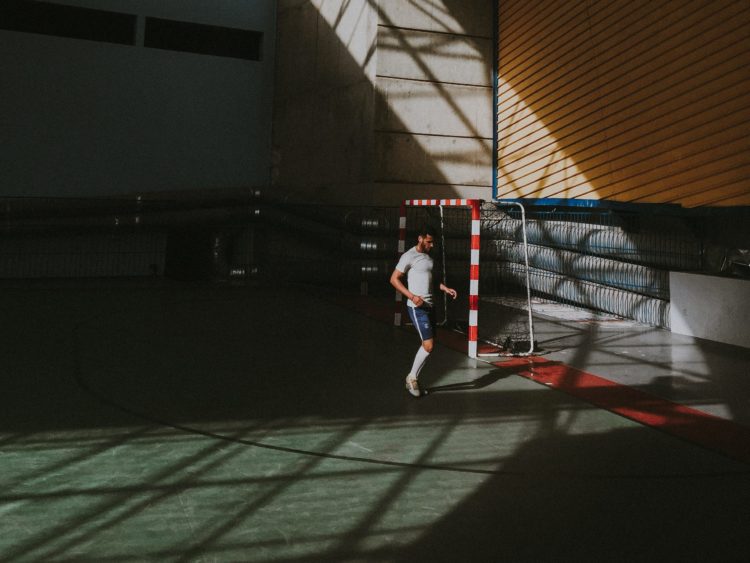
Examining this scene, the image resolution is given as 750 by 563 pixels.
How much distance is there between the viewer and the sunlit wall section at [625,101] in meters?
12.0

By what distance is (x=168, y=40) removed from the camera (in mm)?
21656

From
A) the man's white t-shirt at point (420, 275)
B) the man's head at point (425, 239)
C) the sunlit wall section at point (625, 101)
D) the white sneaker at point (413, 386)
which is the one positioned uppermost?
the sunlit wall section at point (625, 101)

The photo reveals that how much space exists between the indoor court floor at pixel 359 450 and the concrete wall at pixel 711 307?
0.68m

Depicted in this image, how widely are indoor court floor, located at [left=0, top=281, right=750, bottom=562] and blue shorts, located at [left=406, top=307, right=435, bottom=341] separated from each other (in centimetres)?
74

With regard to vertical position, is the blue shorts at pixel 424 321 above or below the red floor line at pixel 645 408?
above

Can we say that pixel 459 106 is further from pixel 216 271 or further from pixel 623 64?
pixel 216 271

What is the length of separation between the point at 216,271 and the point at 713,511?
55.2 feet

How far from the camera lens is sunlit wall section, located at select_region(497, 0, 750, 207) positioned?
12016 mm

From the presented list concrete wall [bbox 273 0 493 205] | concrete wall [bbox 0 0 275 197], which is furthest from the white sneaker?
concrete wall [bbox 0 0 275 197]

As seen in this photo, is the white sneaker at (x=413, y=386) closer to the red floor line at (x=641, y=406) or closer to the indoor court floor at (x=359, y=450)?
the indoor court floor at (x=359, y=450)

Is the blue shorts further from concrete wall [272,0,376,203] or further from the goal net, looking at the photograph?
concrete wall [272,0,376,203]

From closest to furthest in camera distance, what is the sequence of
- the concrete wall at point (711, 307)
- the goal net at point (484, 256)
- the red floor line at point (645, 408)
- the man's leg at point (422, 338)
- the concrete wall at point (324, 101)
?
the red floor line at point (645, 408)
the man's leg at point (422, 338)
the concrete wall at point (711, 307)
the goal net at point (484, 256)
the concrete wall at point (324, 101)

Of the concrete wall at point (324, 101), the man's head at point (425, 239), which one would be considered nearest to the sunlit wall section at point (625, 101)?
the concrete wall at point (324, 101)

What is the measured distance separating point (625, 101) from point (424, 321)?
8674 millimetres
